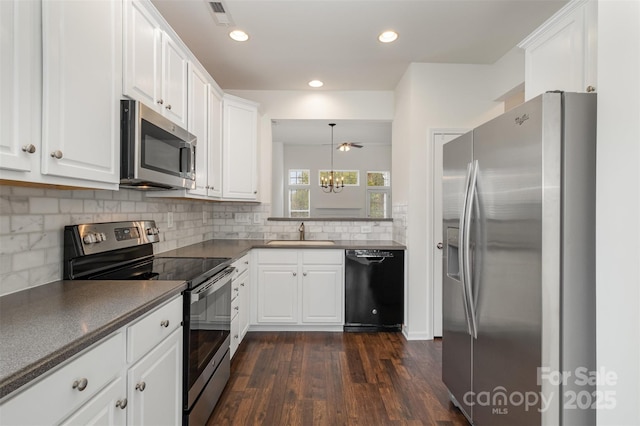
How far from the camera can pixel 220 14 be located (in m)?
2.31

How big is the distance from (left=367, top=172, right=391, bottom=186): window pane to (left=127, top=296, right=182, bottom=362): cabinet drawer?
294 inches

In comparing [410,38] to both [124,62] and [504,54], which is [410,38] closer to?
[504,54]

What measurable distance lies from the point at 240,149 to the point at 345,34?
1.48 m

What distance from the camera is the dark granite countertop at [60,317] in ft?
2.46

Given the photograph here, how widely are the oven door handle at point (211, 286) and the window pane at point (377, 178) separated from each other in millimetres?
6723

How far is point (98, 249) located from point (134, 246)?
13.4 inches

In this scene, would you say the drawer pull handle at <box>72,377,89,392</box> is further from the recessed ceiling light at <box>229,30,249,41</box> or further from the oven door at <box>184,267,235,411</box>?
the recessed ceiling light at <box>229,30,249,41</box>

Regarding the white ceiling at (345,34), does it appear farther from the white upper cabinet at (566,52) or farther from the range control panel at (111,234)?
the range control panel at (111,234)

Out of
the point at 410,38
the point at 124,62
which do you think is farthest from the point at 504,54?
the point at 124,62

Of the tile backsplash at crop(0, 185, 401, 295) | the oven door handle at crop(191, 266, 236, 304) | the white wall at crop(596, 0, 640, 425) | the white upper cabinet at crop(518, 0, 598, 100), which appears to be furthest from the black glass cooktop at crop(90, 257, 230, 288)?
A: the white upper cabinet at crop(518, 0, 598, 100)

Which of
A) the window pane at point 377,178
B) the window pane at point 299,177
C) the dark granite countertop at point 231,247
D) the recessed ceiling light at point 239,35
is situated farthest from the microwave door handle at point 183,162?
the window pane at point 377,178

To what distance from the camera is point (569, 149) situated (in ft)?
4.05

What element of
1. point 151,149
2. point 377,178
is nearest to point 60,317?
point 151,149

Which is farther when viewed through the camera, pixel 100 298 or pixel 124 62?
pixel 124 62
